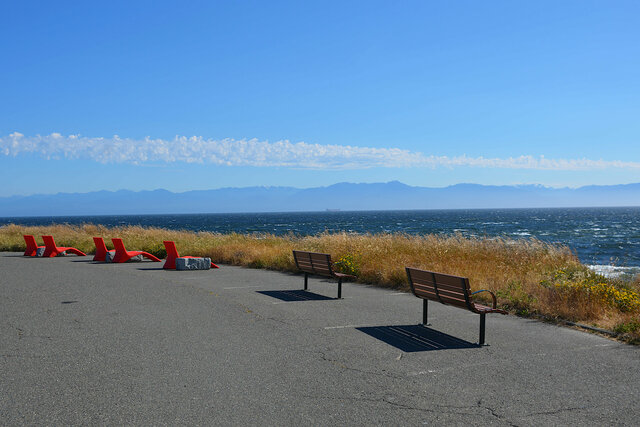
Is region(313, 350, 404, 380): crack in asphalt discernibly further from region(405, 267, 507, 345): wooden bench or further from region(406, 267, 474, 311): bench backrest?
region(406, 267, 474, 311): bench backrest

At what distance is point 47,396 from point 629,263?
94.2 feet

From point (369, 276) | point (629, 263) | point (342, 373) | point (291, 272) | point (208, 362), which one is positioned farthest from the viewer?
point (629, 263)

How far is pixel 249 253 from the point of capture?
60.0 feet

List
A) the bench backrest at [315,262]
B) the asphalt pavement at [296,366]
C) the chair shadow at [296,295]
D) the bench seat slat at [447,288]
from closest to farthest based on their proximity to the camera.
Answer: the asphalt pavement at [296,366] < the bench seat slat at [447,288] < the chair shadow at [296,295] < the bench backrest at [315,262]

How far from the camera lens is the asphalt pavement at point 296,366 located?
4602 millimetres

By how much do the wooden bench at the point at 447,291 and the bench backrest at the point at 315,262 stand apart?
2.82 m

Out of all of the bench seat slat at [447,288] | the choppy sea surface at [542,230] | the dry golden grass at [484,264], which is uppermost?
the bench seat slat at [447,288]

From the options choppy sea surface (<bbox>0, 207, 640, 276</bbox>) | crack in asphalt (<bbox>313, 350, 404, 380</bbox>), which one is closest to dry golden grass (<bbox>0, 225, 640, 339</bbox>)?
choppy sea surface (<bbox>0, 207, 640, 276</bbox>)

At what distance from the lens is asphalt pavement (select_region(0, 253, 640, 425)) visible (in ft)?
15.1

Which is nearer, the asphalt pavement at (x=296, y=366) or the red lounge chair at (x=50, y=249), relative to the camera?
the asphalt pavement at (x=296, y=366)

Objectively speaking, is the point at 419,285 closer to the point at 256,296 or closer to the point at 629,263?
the point at 256,296

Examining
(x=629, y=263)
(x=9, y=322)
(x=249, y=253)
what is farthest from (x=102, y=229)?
(x=629, y=263)

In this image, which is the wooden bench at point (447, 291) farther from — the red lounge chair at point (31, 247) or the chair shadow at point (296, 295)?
the red lounge chair at point (31, 247)

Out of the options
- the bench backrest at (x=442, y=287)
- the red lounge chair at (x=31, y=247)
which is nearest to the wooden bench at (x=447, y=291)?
the bench backrest at (x=442, y=287)
